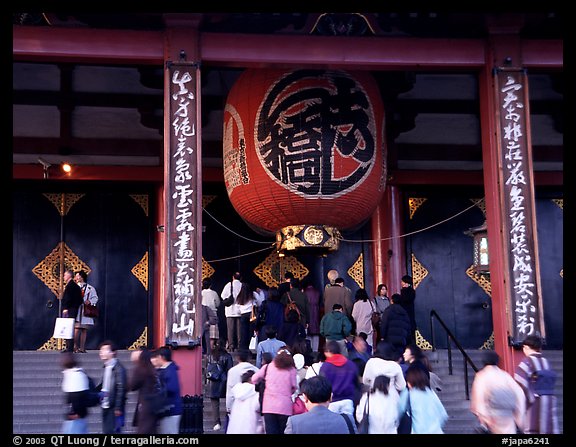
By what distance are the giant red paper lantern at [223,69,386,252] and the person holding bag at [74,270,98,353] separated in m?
3.52

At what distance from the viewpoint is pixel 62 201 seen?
704 inches

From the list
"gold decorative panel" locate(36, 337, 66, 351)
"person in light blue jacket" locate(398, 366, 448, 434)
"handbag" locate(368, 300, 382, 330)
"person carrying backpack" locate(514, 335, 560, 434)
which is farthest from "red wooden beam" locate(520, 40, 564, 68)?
"gold decorative panel" locate(36, 337, 66, 351)

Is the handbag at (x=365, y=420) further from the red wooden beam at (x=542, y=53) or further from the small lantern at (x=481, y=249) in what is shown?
the red wooden beam at (x=542, y=53)

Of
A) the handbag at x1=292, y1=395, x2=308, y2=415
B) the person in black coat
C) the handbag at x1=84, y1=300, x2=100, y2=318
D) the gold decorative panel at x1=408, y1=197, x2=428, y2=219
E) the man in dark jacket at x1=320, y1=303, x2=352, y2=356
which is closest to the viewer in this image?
the handbag at x1=292, y1=395, x2=308, y2=415

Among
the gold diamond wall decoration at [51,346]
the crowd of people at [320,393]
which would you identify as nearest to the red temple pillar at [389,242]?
the crowd of people at [320,393]

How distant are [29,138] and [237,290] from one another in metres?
5.53

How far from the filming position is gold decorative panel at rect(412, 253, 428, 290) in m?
18.3

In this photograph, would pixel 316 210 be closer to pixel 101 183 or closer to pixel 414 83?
pixel 414 83

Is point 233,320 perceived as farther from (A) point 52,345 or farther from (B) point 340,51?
(B) point 340,51

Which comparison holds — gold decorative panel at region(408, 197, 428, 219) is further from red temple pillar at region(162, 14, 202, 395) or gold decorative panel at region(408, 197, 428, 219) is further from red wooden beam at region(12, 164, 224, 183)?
red temple pillar at region(162, 14, 202, 395)

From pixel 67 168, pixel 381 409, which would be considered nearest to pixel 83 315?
pixel 67 168

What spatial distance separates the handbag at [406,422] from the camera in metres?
8.77

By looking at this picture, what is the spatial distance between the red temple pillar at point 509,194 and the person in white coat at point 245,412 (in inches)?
177
